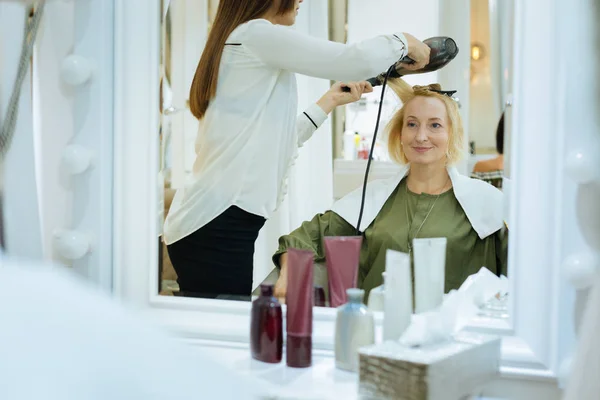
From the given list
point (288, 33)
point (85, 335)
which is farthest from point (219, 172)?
point (85, 335)

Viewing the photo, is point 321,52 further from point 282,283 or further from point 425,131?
point 282,283

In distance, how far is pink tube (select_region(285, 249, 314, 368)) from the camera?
98cm

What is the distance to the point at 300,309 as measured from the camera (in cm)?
98

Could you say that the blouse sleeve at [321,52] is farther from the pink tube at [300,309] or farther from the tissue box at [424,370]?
the tissue box at [424,370]

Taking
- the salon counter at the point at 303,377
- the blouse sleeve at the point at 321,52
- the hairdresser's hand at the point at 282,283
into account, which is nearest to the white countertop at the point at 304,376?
the salon counter at the point at 303,377

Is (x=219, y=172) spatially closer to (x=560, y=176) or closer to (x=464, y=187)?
(x=464, y=187)

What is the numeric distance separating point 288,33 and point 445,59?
265 mm

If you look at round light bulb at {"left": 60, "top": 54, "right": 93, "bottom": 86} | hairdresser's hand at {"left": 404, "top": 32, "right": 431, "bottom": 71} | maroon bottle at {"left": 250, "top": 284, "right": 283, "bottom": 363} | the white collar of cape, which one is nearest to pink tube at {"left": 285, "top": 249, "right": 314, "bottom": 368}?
maroon bottle at {"left": 250, "top": 284, "right": 283, "bottom": 363}

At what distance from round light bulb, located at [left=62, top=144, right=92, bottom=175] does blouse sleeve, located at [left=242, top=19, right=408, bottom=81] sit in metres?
0.35

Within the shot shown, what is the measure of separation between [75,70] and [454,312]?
0.75 m

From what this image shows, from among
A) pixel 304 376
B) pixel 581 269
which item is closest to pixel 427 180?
pixel 581 269

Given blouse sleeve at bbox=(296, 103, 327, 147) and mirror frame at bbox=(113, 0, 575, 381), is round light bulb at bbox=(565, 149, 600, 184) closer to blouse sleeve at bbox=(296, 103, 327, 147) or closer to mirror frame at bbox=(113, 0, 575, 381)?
mirror frame at bbox=(113, 0, 575, 381)

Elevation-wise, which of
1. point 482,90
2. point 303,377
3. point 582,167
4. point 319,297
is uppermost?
point 482,90

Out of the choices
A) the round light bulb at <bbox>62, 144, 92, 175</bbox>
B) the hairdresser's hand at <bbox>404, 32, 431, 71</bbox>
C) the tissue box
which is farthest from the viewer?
the round light bulb at <bbox>62, 144, 92, 175</bbox>
